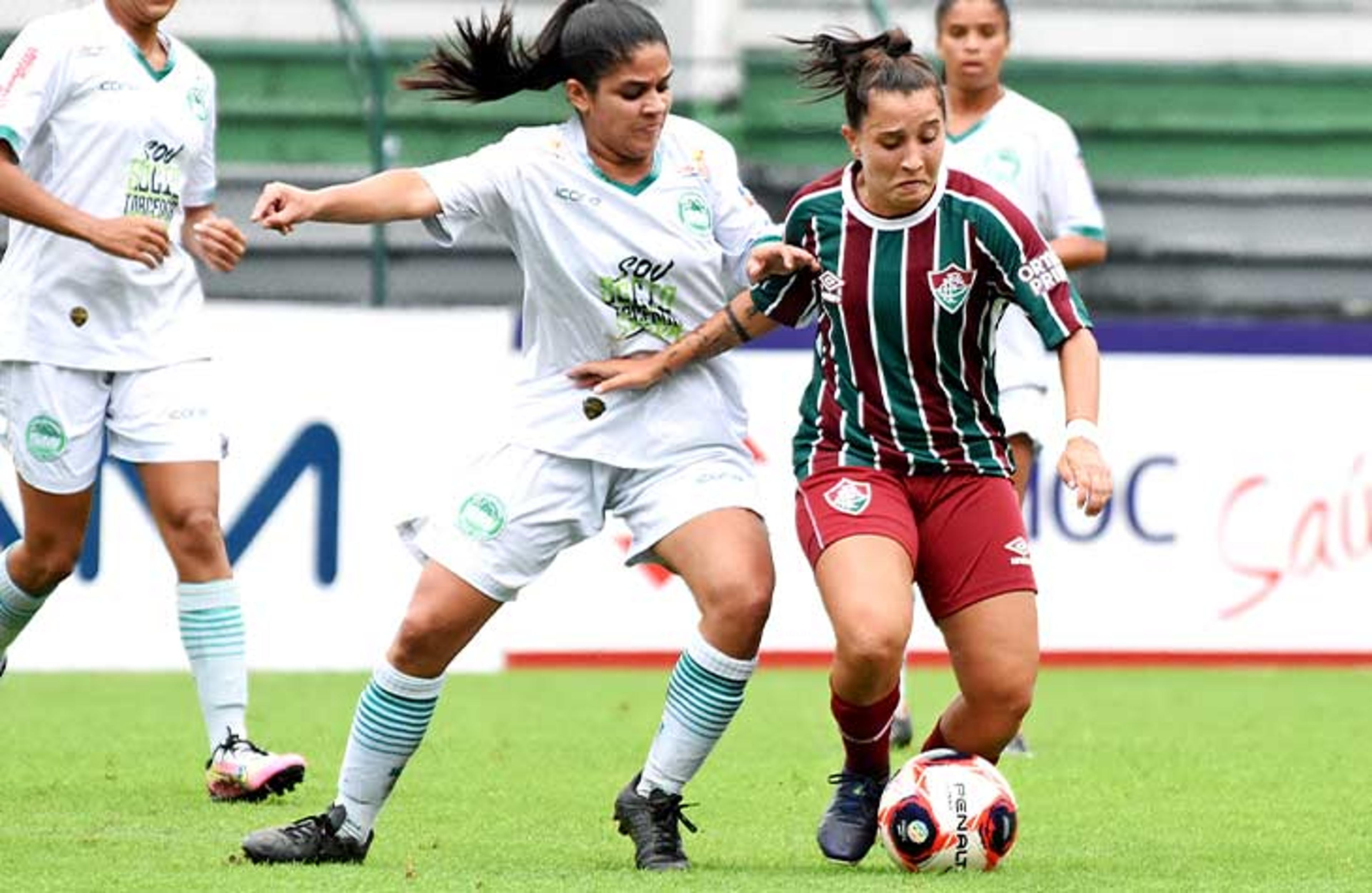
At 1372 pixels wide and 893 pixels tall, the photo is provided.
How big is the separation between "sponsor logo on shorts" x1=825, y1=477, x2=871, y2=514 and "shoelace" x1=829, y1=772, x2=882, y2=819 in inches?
22.6

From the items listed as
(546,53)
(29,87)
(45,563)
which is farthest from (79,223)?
(546,53)

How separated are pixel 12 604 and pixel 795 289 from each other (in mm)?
2659

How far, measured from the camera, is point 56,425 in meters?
7.44

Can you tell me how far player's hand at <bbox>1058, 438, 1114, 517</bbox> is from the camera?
5496 millimetres

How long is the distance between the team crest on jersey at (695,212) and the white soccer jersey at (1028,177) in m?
2.20

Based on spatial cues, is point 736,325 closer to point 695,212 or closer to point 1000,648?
point 695,212

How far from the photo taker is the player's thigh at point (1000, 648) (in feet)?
19.7

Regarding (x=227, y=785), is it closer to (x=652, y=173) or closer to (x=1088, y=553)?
(x=652, y=173)

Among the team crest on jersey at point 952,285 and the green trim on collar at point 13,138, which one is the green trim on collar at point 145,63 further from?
the team crest on jersey at point 952,285

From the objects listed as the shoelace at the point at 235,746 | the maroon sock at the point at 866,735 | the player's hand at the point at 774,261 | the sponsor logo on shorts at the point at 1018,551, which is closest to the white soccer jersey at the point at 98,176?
the shoelace at the point at 235,746

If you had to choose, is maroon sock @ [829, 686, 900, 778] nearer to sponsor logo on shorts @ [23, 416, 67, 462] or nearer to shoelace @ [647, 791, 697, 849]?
shoelace @ [647, 791, 697, 849]

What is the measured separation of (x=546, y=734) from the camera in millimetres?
9148

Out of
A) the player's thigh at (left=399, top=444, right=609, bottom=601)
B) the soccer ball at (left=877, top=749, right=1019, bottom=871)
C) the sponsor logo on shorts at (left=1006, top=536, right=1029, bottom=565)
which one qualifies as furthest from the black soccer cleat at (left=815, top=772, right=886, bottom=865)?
the player's thigh at (left=399, top=444, right=609, bottom=601)

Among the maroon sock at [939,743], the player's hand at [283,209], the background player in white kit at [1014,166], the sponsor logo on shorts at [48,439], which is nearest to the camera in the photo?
the player's hand at [283,209]
